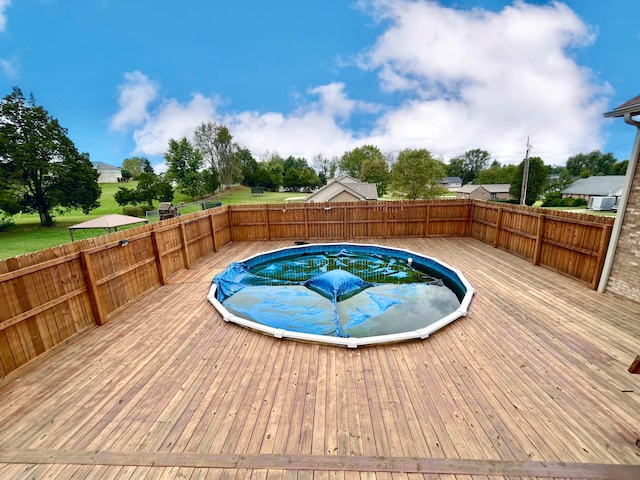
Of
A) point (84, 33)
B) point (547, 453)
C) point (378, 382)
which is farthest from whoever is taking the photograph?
point (84, 33)

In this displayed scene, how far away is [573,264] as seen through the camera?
6.88 metres

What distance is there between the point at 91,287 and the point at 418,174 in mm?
30633

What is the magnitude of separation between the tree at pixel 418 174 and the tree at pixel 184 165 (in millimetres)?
25819

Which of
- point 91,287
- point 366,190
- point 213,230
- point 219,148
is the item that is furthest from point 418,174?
point 219,148

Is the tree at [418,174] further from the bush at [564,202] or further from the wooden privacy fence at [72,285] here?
the wooden privacy fence at [72,285]

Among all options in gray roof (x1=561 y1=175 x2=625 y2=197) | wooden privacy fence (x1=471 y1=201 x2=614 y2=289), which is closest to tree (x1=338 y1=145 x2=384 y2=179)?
gray roof (x1=561 y1=175 x2=625 y2=197)

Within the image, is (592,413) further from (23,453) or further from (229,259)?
(229,259)

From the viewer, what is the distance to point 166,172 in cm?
3650

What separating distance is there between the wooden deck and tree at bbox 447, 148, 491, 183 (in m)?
80.2

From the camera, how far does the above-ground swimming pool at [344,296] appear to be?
18.0 feet

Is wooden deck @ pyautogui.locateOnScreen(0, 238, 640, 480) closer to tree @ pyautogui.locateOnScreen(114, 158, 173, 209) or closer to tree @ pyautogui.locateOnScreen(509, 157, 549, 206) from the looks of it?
tree @ pyautogui.locateOnScreen(114, 158, 173, 209)

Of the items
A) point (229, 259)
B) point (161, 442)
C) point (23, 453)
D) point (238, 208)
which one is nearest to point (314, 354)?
point (161, 442)

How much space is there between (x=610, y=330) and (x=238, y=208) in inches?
480

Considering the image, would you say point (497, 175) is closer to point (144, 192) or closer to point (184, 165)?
point (184, 165)
